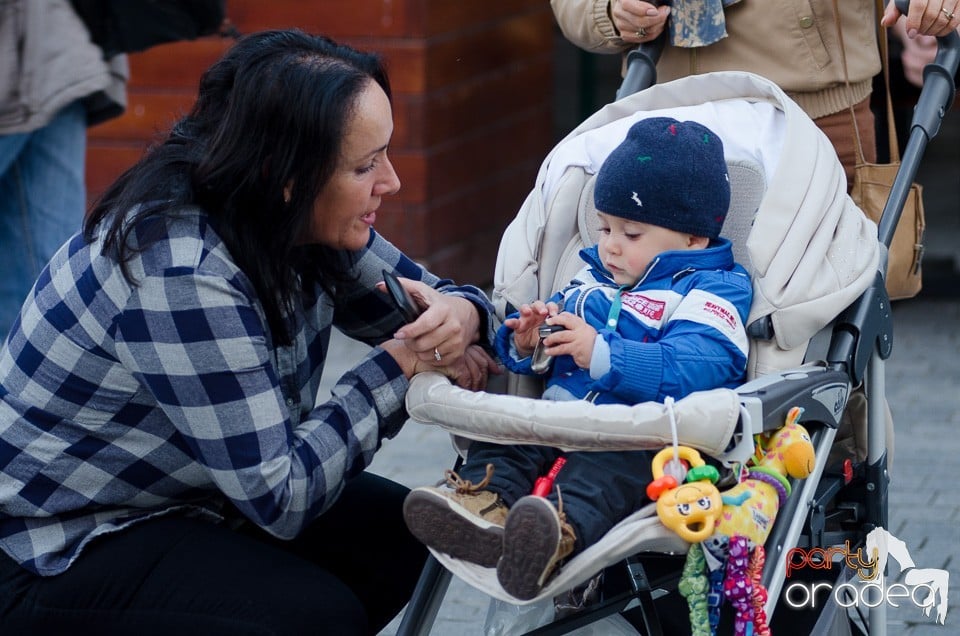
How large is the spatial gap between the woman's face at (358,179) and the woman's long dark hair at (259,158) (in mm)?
22

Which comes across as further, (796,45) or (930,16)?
(796,45)

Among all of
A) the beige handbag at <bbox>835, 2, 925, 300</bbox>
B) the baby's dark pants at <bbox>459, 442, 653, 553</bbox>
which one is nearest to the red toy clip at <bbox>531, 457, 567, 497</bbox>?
the baby's dark pants at <bbox>459, 442, 653, 553</bbox>

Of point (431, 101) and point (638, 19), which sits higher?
point (638, 19)

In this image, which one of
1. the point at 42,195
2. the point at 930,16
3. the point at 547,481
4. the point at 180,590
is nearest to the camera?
the point at 547,481

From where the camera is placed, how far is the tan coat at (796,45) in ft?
10.5

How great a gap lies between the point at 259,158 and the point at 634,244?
0.72 metres

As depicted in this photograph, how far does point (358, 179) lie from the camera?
100 inches

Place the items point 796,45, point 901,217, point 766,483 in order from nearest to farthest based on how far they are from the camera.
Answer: point 766,483, point 901,217, point 796,45

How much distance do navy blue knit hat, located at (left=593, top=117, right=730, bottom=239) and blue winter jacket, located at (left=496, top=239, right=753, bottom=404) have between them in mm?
67

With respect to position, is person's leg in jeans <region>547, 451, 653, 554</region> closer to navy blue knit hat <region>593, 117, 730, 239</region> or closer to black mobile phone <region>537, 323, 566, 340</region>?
black mobile phone <region>537, 323, 566, 340</region>

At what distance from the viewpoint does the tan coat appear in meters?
3.20

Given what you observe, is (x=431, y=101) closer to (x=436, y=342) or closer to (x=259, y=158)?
(x=436, y=342)

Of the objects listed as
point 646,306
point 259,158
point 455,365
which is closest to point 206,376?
point 259,158

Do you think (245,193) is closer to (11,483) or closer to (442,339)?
(442,339)
